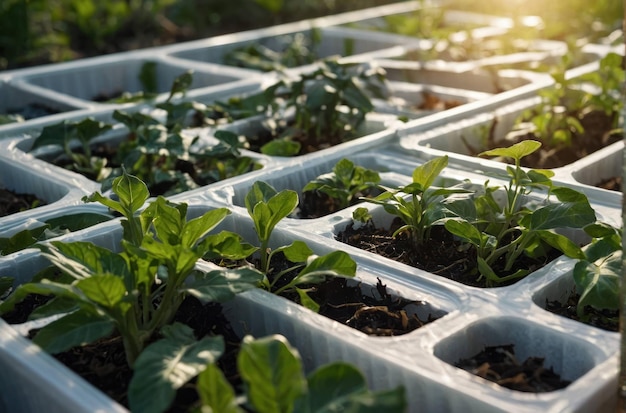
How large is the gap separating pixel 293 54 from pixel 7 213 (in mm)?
1512

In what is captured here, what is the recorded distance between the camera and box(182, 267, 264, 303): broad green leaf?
1076 millimetres

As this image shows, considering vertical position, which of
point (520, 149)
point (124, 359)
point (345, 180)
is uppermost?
point (520, 149)

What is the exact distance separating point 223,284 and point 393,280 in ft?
1.01

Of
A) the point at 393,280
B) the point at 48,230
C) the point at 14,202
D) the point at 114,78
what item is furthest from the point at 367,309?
the point at 114,78

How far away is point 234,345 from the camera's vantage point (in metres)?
1.19

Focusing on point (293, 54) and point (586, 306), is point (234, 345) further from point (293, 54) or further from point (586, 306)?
point (293, 54)

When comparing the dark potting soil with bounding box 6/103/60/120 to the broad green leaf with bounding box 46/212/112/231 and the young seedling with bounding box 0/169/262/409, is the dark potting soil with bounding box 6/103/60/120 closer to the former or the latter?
the broad green leaf with bounding box 46/212/112/231

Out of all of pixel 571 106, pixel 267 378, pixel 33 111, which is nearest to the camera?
pixel 267 378

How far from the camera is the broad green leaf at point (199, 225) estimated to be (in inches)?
47.1

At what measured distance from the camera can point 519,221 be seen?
1.33 m

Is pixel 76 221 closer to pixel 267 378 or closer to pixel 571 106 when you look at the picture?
pixel 267 378

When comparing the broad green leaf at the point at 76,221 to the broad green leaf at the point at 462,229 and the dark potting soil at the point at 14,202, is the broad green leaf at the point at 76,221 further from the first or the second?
the broad green leaf at the point at 462,229

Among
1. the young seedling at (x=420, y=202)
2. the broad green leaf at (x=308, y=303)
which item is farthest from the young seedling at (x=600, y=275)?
the broad green leaf at (x=308, y=303)

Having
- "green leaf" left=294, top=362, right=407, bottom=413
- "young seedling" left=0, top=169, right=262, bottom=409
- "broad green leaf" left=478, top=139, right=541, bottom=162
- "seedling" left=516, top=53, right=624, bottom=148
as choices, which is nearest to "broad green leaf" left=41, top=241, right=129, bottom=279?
"young seedling" left=0, top=169, right=262, bottom=409
